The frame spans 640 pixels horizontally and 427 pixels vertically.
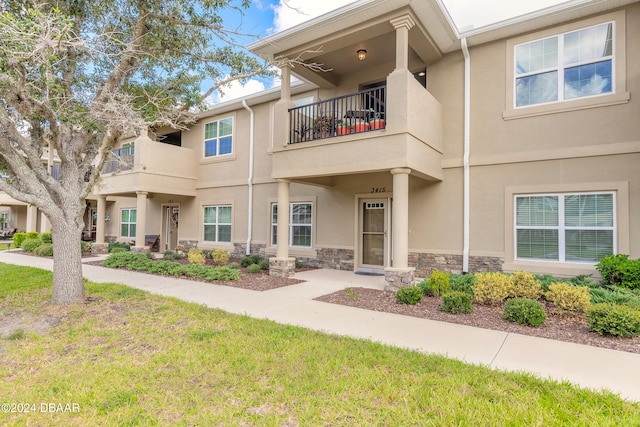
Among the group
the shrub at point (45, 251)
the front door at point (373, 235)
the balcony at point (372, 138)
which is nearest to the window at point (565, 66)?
the balcony at point (372, 138)

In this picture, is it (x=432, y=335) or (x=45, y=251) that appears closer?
(x=432, y=335)

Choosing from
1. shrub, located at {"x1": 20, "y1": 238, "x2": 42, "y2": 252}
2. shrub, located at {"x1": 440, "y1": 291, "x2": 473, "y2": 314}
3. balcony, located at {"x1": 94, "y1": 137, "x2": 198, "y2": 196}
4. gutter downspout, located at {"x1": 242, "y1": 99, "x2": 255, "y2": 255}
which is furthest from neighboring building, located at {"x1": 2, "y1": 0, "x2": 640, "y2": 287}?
shrub, located at {"x1": 20, "y1": 238, "x2": 42, "y2": 252}

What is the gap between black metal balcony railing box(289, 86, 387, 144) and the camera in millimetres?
8359

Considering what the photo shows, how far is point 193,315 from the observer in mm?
5785

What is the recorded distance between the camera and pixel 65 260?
6230 mm

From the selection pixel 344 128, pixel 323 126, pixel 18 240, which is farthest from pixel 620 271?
pixel 18 240

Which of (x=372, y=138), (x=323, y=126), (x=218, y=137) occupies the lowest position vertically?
(x=372, y=138)

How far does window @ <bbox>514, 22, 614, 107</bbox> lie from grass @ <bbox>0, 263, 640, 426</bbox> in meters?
7.14

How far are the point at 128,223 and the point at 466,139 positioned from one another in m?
16.7

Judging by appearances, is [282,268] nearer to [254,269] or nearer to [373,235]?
[254,269]

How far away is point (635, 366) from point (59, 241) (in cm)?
857

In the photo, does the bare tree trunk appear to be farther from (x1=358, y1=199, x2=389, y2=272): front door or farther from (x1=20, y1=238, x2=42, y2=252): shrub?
(x1=20, y1=238, x2=42, y2=252): shrub

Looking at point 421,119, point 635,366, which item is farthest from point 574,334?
point 421,119

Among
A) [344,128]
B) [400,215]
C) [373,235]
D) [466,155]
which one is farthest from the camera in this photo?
[373,235]
